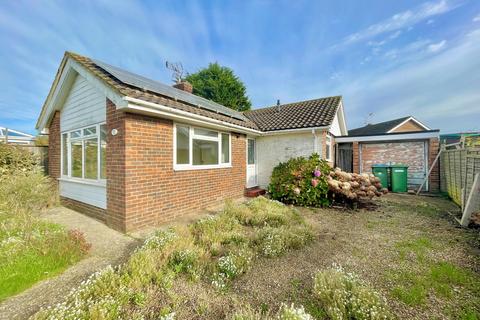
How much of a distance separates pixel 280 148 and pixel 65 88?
8.71 metres

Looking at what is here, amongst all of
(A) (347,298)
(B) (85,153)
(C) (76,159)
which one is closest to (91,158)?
(B) (85,153)

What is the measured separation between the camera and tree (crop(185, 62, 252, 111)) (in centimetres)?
2394

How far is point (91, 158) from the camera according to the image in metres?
5.82

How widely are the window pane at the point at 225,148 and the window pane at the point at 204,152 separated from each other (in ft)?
1.49

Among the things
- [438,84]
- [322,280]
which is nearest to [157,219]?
[322,280]

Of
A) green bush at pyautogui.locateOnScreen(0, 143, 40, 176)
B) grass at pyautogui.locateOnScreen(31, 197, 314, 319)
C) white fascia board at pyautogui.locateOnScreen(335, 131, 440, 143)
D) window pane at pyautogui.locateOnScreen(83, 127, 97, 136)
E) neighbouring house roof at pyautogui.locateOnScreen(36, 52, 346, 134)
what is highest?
neighbouring house roof at pyautogui.locateOnScreen(36, 52, 346, 134)

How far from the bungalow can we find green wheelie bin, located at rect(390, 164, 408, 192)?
4.66m

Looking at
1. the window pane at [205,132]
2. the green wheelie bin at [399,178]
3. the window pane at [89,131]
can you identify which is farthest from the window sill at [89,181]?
the green wheelie bin at [399,178]

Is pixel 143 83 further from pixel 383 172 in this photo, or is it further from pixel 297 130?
pixel 383 172

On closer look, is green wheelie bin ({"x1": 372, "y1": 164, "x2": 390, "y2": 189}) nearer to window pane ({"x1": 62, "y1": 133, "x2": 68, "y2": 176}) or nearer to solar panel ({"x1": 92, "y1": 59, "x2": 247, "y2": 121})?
solar panel ({"x1": 92, "y1": 59, "x2": 247, "y2": 121})

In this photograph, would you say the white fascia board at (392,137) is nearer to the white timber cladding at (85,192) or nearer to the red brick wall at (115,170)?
the red brick wall at (115,170)

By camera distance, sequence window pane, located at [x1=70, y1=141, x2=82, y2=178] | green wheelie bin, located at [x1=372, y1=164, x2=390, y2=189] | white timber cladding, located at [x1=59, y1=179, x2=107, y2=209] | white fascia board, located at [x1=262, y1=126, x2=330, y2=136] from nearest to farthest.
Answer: white timber cladding, located at [x1=59, y1=179, x2=107, y2=209]
window pane, located at [x1=70, y1=141, x2=82, y2=178]
white fascia board, located at [x1=262, y1=126, x2=330, y2=136]
green wheelie bin, located at [x1=372, y1=164, x2=390, y2=189]

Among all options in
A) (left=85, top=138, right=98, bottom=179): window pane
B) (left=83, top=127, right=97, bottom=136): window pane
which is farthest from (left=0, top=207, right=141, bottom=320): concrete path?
(left=83, top=127, right=97, bottom=136): window pane

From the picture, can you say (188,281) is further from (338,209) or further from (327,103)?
(327,103)
